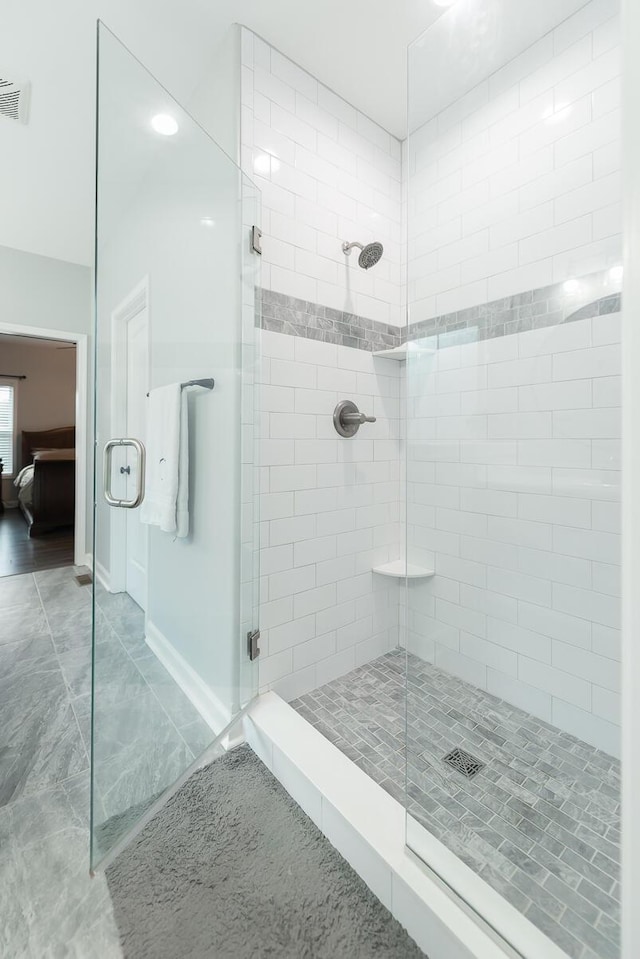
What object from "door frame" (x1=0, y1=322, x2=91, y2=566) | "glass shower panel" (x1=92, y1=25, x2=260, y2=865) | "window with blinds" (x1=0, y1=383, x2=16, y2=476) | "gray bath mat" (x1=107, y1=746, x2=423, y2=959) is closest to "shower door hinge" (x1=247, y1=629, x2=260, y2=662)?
"glass shower panel" (x1=92, y1=25, x2=260, y2=865)

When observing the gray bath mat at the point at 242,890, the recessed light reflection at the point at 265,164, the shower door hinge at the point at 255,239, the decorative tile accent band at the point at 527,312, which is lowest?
the gray bath mat at the point at 242,890

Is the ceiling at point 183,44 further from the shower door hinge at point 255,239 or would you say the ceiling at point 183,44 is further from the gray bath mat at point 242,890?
the gray bath mat at point 242,890

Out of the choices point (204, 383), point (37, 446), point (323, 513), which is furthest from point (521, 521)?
point (37, 446)

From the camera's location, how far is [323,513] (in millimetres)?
1850

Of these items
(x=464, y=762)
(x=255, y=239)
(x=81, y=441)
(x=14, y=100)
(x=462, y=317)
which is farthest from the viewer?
(x=81, y=441)

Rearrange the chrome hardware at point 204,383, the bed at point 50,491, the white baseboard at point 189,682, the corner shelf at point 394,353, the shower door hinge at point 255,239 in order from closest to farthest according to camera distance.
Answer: the white baseboard at point 189,682 → the chrome hardware at point 204,383 → the shower door hinge at point 255,239 → the corner shelf at point 394,353 → the bed at point 50,491

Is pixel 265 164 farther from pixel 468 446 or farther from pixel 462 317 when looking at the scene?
pixel 468 446

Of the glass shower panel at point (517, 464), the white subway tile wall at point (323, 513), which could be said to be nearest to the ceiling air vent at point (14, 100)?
the white subway tile wall at point (323, 513)

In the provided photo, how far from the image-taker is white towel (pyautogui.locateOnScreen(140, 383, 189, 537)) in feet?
4.32

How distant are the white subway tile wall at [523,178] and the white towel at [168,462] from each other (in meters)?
0.88

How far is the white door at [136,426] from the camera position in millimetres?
1203

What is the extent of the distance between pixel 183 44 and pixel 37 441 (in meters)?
6.26

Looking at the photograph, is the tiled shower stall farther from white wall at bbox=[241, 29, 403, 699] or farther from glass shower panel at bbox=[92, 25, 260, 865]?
glass shower panel at bbox=[92, 25, 260, 865]

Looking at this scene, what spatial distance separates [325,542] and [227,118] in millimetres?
1731
